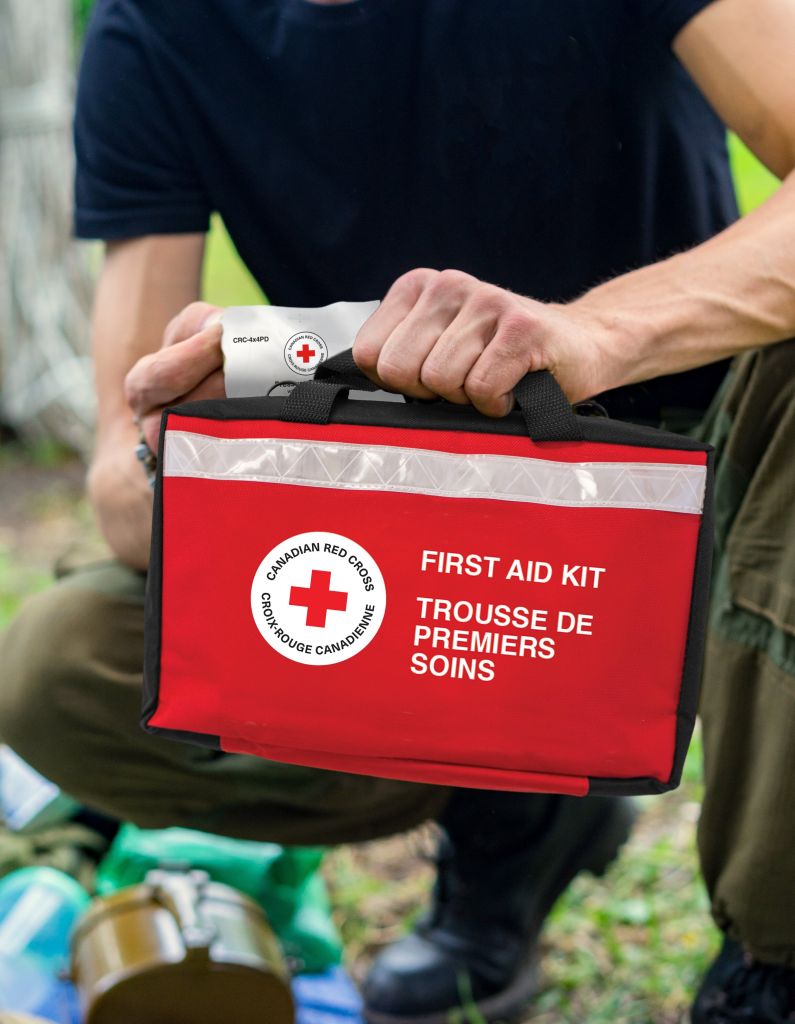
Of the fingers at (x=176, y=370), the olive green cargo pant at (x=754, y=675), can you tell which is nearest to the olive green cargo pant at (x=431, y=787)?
the olive green cargo pant at (x=754, y=675)

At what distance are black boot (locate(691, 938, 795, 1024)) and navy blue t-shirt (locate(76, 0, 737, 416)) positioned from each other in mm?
575

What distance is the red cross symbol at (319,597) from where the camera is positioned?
0.95 metres

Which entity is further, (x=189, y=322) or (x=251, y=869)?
(x=251, y=869)

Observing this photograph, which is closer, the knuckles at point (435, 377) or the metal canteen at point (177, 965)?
the knuckles at point (435, 377)

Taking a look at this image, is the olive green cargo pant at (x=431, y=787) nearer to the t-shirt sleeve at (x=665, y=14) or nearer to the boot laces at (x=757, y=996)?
the boot laces at (x=757, y=996)

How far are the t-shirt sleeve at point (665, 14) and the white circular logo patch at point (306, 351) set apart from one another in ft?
1.64

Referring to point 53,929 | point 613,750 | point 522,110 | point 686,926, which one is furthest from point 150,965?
point 522,110

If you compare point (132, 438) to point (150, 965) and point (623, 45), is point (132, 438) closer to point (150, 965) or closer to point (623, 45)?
point (150, 965)

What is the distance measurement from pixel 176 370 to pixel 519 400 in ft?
0.97

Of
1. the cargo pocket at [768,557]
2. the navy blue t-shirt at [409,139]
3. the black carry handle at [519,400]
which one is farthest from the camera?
the navy blue t-shirt at [409,139]

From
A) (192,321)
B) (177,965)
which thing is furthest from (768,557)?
(177,965)

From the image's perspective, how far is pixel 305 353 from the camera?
1.01 meters

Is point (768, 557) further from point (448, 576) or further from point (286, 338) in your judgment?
point (286, 338)

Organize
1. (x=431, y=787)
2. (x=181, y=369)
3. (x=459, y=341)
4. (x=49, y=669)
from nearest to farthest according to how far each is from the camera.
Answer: (x=459, y=341) < (x=181, y=369) < (x=49, y=669) < (x=431, y=787)
